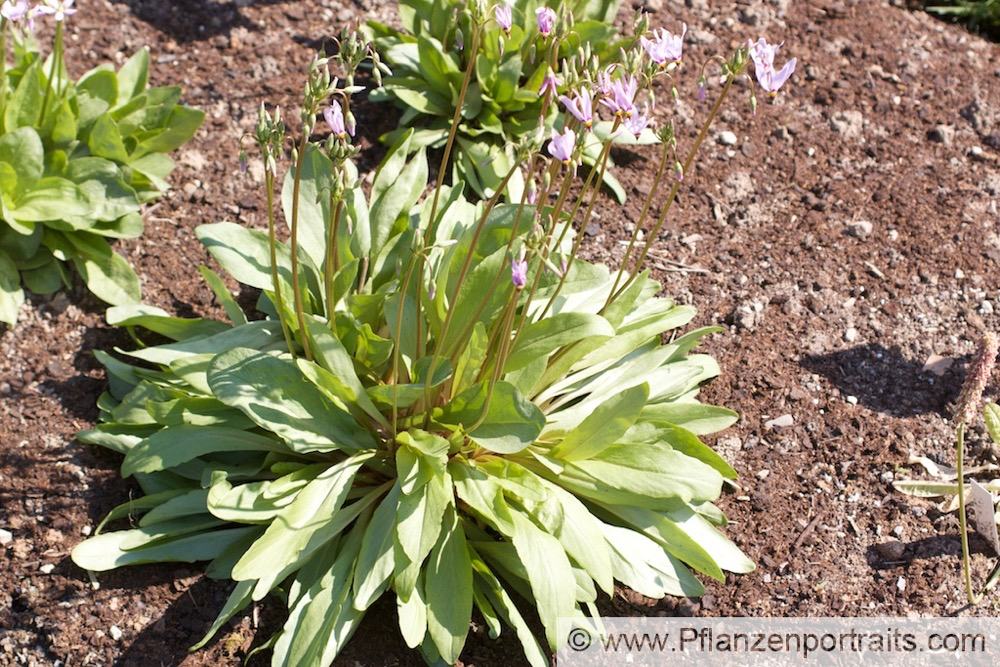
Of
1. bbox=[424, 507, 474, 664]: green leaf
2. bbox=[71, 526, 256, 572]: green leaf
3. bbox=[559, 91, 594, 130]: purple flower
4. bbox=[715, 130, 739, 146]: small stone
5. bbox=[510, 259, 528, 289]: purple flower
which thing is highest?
bbox=[559, 91, 594, 130]: purple flower

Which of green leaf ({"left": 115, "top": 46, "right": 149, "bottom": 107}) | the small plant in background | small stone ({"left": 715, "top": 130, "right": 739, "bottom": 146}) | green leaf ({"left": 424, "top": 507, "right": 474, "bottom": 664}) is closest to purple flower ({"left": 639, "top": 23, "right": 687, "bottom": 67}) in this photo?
green leaf ({"left": 424, "top": 507, "right": 474, "bottom": 664})

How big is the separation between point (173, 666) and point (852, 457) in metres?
2.53

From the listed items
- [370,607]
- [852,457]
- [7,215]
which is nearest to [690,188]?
[852,457]

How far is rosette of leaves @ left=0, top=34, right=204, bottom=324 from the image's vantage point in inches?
155

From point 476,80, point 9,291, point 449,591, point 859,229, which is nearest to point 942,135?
point 859,229

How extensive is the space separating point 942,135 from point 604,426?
2920 mm

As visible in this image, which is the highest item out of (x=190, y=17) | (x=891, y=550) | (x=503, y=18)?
(x=503, y=18)

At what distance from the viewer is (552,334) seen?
10.9 feet

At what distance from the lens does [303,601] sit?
126 inches

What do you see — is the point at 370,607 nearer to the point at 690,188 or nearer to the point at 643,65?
the point at 643,65

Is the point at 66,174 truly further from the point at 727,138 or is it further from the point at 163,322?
the point at 727,138

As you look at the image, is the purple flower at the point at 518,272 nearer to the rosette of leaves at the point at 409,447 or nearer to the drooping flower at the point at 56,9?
the rosette of leaves at the point at 409,447

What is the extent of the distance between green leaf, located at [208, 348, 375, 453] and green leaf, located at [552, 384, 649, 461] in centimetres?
69

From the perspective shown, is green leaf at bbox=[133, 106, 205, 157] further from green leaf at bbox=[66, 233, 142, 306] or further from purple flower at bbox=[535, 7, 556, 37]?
purple flower at bbox=[535, 7, 556, 37]
